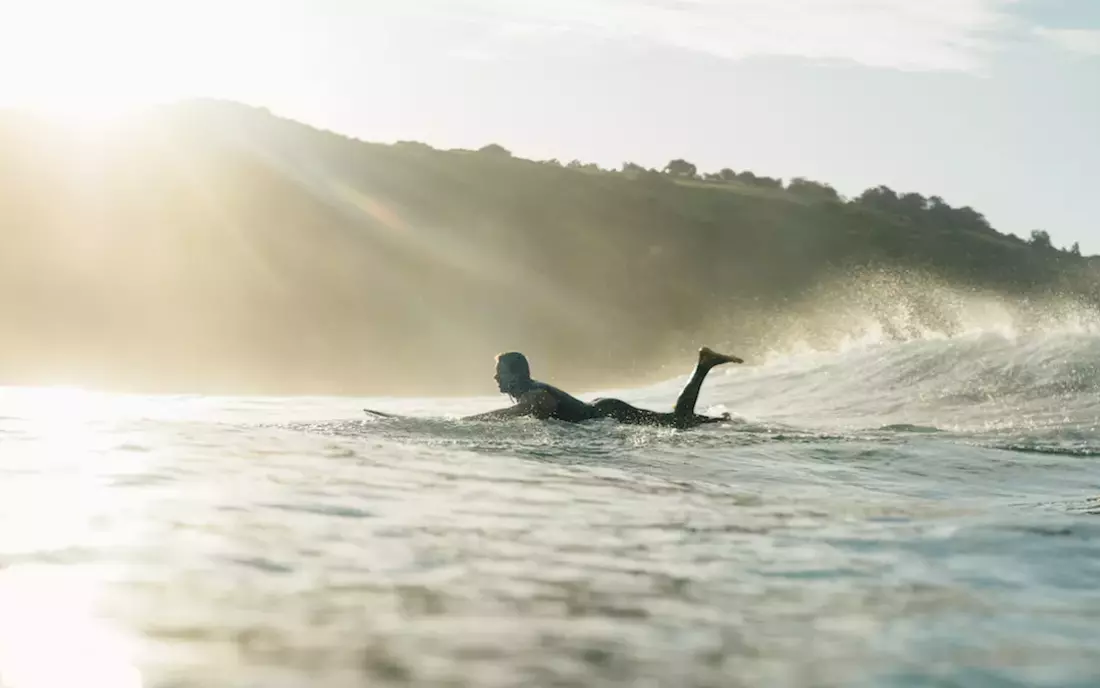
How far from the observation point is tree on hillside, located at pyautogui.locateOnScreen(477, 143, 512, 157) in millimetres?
89550

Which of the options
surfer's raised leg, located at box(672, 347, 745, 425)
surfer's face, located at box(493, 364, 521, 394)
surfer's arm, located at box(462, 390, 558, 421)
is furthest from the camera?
surfer's raised leg, located at box(672, 347, 745, 425)

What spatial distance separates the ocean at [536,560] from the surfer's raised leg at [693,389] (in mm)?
1350

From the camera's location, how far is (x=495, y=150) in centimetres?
9094

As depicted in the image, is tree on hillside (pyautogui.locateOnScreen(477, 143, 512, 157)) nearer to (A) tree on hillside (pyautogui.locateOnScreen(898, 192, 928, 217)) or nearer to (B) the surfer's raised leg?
(A) tree on hillside (pyautogui.locateOnScreen(898, 192, 928, 217))

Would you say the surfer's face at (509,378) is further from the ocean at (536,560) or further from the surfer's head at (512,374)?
the ocean at (536,560)

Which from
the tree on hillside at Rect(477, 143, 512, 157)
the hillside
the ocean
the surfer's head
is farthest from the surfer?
the tree on hillside at Rect(477, 143, 512, 157)

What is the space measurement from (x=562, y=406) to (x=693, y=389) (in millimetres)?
1833

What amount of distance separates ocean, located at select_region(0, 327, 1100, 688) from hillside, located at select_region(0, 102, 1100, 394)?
2687cm

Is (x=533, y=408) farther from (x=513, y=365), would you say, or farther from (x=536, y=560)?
(x=536, y=560)

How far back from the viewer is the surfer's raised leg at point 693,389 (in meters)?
16.1

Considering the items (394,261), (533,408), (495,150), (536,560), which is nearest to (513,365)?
(533,408)

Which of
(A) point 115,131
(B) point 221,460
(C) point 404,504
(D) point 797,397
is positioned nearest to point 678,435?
(B) point 221,460

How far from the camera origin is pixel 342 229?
66625 mm

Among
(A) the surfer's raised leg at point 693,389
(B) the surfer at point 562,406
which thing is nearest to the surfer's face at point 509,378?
(B) the surfer at point 562,406
